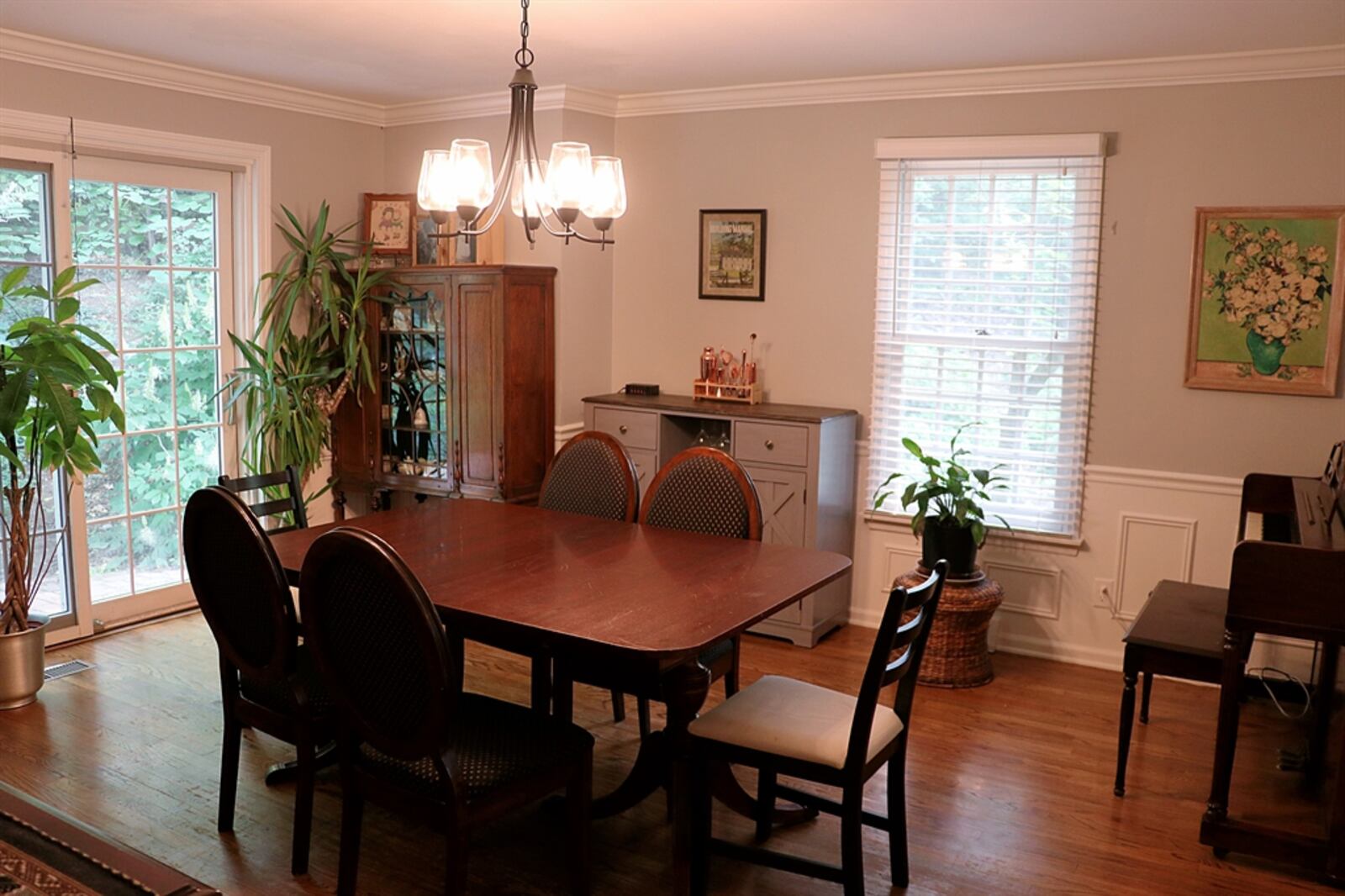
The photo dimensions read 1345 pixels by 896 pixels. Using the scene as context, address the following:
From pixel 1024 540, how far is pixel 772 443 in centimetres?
112

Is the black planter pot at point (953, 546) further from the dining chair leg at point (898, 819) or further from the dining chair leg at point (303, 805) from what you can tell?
the dining chair leg at point (303, 805)

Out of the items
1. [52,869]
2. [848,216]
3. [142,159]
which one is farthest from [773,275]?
[52,869]

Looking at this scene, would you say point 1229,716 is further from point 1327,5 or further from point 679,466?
point 1327,5

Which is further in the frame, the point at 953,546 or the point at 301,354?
the point at 301,354

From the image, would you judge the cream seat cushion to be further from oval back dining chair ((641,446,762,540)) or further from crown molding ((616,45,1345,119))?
crown molding ((616,45,1345,119))

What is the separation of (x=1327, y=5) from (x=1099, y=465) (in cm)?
183

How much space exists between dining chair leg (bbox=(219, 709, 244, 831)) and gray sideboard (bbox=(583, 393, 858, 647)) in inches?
86.9

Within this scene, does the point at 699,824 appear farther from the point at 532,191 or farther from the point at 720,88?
the point at 720,88

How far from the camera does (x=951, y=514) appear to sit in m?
4.38

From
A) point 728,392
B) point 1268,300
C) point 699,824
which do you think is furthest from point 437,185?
point 1268,300

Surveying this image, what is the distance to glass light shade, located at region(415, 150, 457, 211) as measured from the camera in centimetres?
284

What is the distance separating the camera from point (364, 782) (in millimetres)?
2539

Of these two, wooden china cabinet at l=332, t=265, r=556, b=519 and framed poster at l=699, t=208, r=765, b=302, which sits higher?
framed poster at l=699, t=208, r=765, b=302

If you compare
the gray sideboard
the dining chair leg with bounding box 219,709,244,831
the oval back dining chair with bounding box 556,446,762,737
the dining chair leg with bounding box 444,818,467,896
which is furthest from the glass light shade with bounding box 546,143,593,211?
the gray sideboard
